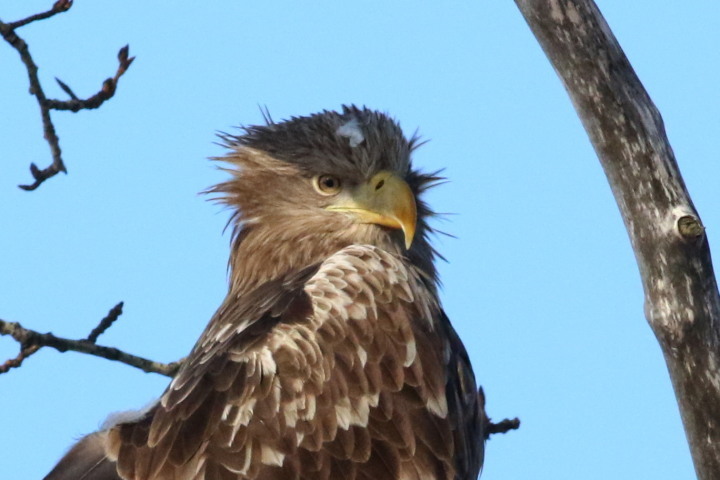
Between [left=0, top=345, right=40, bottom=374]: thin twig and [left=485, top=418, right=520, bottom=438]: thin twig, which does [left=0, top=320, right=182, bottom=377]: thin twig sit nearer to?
[left=0, top=345, right=40, bottom=374]: thin twig

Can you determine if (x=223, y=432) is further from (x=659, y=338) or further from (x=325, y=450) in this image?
(x=659, y=338)

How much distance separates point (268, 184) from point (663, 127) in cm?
294

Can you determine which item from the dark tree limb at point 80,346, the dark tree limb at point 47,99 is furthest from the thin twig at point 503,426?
the dark tree limb at point 47,99

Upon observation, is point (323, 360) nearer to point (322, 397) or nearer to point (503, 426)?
point (322, 397)

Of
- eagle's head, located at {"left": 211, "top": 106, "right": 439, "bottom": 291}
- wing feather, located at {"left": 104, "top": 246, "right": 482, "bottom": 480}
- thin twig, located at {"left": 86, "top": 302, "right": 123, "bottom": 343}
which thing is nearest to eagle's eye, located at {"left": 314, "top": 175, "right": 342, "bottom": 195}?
eagle's head, located at {"left": 211, "top": 106, "right": 439, "bottom": 291}

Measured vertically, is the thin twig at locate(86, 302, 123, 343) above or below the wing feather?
above

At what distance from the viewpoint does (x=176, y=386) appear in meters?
5.07

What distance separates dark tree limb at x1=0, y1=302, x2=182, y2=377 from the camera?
4547 mm

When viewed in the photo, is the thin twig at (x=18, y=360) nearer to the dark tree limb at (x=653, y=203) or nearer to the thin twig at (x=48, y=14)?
the thin twig at (x=48, y=14)

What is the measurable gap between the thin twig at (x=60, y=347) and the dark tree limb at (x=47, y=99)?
0.66m

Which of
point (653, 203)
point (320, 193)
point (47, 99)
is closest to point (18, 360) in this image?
point (47, 99)

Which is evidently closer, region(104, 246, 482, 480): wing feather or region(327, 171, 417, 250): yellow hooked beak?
region(104, 246, 482, 480): wing feather

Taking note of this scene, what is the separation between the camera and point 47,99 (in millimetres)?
4684

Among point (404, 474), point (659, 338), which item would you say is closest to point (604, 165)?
point (659, 338)
